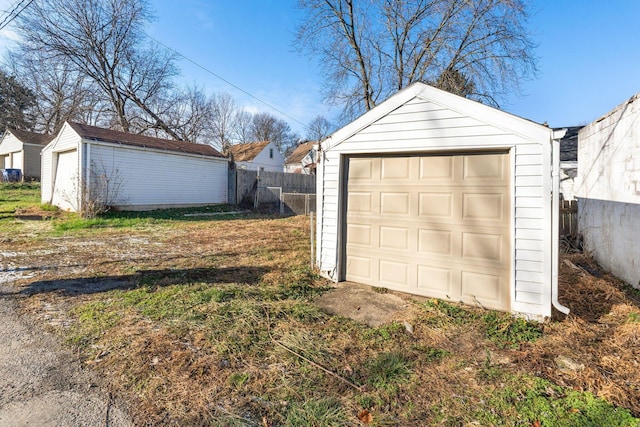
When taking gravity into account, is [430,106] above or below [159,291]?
above

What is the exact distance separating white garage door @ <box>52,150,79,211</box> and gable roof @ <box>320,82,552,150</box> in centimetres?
1112

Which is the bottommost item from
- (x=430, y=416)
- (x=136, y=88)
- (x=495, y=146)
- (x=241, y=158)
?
(x=430, y=416)

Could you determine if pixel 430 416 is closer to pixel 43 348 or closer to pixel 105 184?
Result: pixel 43 348

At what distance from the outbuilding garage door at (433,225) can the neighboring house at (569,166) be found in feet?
26.8

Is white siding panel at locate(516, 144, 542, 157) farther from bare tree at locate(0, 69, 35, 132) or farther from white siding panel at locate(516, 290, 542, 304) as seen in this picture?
bare tree at locate(0, 69, 35, 132)

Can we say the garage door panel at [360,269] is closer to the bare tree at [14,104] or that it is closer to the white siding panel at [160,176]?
the white siding panel at [160,176]

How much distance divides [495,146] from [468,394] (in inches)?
105

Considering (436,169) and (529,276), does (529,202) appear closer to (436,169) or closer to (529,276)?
(529,276)

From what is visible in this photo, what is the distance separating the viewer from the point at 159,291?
421 centimetres

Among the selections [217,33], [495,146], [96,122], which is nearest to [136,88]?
[96,122]

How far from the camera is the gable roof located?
3473mm

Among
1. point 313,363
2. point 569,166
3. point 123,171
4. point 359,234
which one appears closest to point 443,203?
point 359,234

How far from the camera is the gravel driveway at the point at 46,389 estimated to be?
1.93 metres

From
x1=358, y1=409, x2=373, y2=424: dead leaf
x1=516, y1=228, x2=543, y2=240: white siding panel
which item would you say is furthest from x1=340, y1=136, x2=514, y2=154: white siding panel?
x1=358, y1=409, x2=373, y2=424: dead leaf
